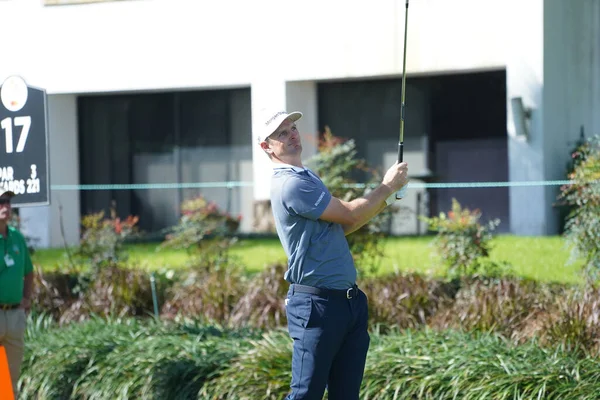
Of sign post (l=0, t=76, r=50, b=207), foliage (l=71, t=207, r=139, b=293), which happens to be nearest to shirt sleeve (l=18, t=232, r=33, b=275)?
sign post (l=0, t=76, r=50, b=207)

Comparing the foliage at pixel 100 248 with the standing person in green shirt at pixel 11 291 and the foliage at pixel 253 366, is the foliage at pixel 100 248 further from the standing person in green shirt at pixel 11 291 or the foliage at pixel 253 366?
the standing person in green shirt at pixel 11 291

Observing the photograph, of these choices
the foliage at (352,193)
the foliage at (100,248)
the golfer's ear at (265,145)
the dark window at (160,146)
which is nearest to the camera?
the golfer's ear at (265,145)

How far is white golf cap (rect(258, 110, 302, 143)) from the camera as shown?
16.8 feet

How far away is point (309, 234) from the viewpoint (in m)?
5.05

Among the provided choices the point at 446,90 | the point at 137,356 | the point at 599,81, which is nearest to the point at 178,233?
the point at 137,356

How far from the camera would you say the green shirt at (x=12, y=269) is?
7.27 metres

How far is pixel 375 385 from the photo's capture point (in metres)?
6.74

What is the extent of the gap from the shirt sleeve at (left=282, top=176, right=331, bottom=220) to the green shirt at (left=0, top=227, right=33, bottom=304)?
309cm

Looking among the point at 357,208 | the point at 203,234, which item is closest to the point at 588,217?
the point at 357,208

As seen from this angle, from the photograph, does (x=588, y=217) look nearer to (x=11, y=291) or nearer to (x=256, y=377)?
(x=256, y=377)

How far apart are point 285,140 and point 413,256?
20.7ft

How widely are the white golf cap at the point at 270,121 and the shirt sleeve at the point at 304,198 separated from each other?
29cm

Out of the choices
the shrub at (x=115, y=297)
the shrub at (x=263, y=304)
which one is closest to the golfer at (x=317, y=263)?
the shrub at (x=263, y=304)

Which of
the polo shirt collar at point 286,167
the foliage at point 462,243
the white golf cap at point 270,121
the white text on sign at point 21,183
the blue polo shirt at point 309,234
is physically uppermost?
the white golf cap at point 270,121
